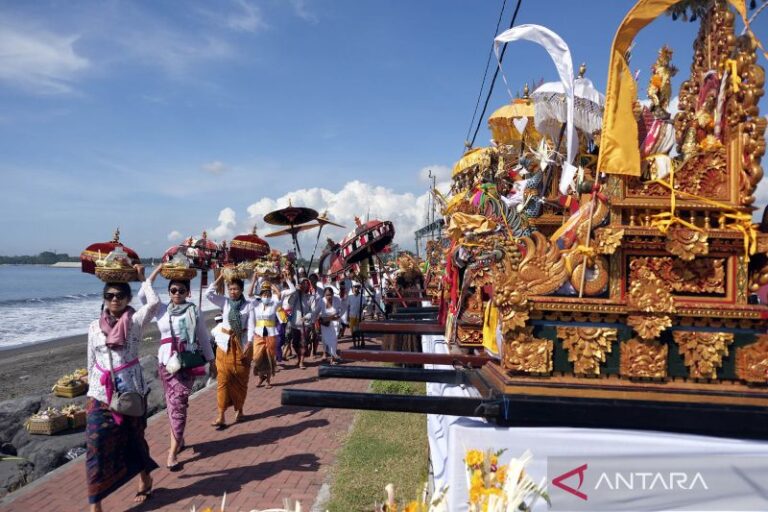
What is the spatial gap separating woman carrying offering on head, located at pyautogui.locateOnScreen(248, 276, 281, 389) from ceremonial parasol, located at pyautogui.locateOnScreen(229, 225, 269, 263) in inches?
24.0

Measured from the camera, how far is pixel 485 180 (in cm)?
586

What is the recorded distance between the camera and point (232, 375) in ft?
21.8

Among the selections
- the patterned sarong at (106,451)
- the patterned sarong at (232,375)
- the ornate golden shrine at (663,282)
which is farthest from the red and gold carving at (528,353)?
the patterned sarong at (232,375)

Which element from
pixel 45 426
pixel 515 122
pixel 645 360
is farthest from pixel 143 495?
pixel 515 122

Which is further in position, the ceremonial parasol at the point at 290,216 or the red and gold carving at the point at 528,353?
the ceremonial parasol at the point at 290,216

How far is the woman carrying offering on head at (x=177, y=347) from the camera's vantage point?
522cm

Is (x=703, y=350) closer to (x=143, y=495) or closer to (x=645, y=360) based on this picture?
(x=645, y=360)

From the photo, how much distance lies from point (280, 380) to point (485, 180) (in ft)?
19.6

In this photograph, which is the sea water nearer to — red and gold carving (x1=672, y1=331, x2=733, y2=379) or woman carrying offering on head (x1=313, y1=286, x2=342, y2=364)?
woman carrying offering on head (x1=313, y1=286, x2=342, y2=364)

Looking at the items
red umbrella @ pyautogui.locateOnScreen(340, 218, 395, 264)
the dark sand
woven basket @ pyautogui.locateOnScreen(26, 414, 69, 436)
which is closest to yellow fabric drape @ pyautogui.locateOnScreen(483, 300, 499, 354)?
red umbrella @ pyautogui.locateOnScreen(340, 218, 395, 264)

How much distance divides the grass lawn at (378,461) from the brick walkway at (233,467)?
0.23 m

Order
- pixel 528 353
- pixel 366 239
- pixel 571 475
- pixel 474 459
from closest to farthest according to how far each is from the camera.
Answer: pixel 474 459 < pixel 571 475 < pixel 528 353 < pixel 366 239

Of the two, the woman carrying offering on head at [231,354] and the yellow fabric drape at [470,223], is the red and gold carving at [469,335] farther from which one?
the woman carrying offering on head at [231,354]

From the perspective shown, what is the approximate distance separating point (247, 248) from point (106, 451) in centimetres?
554
